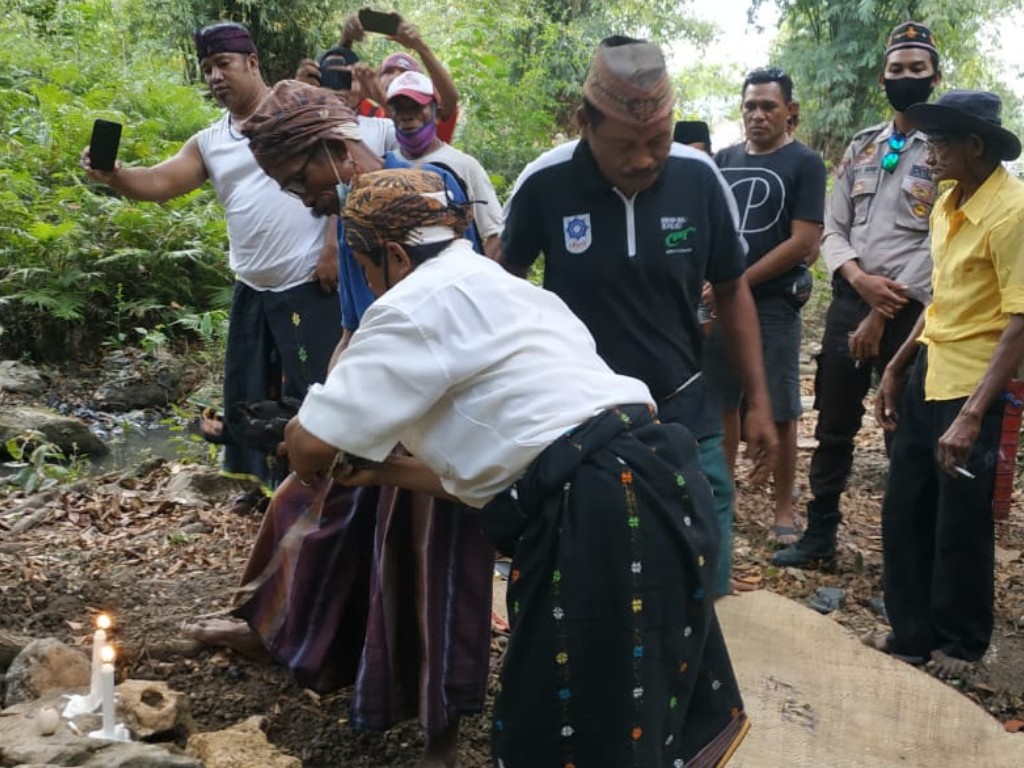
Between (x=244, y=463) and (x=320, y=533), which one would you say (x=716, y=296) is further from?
(x=244, y=463)

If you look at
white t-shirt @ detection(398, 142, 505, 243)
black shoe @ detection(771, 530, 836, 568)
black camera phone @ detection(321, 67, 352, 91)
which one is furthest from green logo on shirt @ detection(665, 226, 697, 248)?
black camera phone @ detection(321, 67, 352, 91)

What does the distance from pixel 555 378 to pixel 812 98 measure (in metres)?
14.1

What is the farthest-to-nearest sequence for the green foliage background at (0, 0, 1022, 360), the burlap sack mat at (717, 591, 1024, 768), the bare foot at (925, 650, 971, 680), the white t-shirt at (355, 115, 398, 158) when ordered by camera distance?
the green foliage background at (0, 0, 1022, 360)
the white t-shirt at (355, 115, 398, 158)
the bare foot at (925, 650, 971, 680)
the burlap sack mat at (717, 591, 1024, 768)

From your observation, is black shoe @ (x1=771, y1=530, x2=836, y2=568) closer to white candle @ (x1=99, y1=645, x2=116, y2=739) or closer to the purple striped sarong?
the purple striped sarong

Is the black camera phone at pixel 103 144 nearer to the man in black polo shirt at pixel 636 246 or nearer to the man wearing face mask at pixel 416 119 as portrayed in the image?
the man wearing face mask at pixel 416 119

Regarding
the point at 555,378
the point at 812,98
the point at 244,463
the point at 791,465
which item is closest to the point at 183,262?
the point at 244,463

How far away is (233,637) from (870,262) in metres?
2.94

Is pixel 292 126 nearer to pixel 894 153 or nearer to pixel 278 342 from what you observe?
pixel 278 342

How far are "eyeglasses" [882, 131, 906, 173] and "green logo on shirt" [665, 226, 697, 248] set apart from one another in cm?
181

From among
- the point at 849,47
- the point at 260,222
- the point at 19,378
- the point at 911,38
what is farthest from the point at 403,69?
the point at 849,47

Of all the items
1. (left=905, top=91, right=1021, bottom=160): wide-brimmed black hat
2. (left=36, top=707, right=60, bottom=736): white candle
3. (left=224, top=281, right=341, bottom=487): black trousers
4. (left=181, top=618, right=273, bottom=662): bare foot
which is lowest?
(left=181, top=618, right=273, bottom=662): bare foot

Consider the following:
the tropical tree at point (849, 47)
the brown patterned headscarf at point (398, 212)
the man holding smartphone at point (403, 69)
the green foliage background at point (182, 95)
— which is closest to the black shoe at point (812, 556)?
the man holding smartphone at point (403, 69)

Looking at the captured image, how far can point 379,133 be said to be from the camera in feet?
13.8

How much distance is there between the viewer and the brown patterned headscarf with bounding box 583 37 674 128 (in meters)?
2.63
